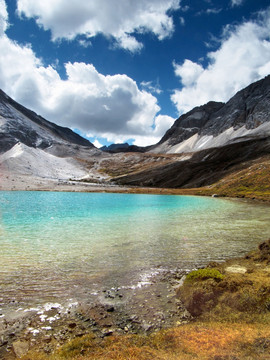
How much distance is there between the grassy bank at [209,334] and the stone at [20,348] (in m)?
0.31

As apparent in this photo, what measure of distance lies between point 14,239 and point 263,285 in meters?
21.1

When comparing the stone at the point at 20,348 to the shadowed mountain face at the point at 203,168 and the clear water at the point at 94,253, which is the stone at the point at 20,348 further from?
the shadowed mountain face at the point at 203,168

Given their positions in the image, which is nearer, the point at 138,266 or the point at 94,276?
the point at 94,276

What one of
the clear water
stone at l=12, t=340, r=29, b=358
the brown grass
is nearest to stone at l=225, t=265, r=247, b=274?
the clear water

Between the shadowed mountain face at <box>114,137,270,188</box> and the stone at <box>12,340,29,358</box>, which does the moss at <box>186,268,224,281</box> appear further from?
the shadowed mountain face at <box>114,137,270,188</box>

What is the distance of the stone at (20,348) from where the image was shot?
734cm

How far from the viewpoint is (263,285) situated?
34.2 ft

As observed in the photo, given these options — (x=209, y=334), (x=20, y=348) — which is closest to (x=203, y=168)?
(x=209, y=334)

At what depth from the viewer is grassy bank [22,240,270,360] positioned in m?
6.70

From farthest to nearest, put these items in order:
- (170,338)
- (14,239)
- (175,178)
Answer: (175,178) < (14,239) < (170,338)

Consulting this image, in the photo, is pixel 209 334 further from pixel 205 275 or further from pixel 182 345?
pixel 205 275

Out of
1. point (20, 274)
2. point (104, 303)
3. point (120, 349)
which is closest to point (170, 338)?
point (120, 349)

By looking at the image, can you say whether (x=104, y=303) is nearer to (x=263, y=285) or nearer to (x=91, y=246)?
(x=263, y=285)

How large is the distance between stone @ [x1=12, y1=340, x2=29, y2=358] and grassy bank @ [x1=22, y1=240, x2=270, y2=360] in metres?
0.31
